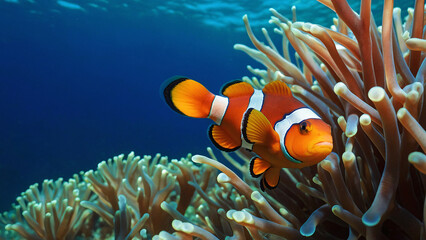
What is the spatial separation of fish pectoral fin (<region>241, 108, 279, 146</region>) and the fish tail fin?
23 centimetres

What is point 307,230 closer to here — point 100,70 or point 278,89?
point 278,89

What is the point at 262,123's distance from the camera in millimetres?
922

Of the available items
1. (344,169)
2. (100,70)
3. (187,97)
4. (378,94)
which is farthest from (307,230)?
(100,70)

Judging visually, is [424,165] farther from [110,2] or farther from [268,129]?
[110,2]

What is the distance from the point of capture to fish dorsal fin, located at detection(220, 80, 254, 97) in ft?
3.75

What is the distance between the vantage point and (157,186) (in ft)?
6.02

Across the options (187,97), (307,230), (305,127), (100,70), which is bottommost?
(307,230)

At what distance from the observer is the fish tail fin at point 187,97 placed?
1140mm

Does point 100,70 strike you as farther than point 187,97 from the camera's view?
Yes

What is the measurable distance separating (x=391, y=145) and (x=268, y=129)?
360 millimetres

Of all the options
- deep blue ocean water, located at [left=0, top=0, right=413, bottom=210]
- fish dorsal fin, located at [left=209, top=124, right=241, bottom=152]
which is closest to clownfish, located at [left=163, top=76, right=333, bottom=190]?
fish dorsal fin, located at [left=209, top=124, right=241, bottom=152]

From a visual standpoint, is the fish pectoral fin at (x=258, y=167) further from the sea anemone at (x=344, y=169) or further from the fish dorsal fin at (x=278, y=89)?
the fish dorsal fin at (x=278, y=89)

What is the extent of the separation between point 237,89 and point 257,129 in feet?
0.89

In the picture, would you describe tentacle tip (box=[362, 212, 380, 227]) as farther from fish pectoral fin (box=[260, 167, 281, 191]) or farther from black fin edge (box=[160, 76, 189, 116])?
black fin edge (box=[160, 76, 189, 116])
